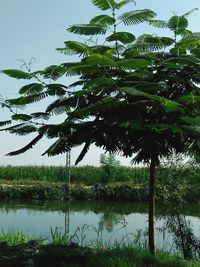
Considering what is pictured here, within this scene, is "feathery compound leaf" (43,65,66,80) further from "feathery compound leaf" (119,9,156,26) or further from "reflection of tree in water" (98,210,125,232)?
"reflection of tree in water" (98,210,125,232)

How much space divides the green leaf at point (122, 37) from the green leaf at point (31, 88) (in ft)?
3.02

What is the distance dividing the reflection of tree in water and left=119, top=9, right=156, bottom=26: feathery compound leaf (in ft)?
39.1

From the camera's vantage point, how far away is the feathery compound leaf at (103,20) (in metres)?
5.37

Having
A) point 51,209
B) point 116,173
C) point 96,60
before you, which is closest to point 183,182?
point 96,60

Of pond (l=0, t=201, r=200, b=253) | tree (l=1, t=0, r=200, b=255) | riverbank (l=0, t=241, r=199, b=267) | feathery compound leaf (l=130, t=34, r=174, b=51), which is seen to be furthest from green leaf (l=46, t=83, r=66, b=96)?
pond (l=0, t=201, r=200, b=253)

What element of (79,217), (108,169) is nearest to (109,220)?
(79,217)

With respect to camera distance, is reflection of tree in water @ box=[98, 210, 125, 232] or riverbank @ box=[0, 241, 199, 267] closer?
riverbank @ box=[0, 241, 199, 267]

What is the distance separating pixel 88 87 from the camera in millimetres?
4883

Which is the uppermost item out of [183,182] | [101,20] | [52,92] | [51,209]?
[101,20]

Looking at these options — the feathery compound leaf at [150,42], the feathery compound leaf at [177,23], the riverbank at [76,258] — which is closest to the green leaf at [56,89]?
the feathery compound leaf at [150,42]

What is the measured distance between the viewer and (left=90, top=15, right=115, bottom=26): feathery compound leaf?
211 inches

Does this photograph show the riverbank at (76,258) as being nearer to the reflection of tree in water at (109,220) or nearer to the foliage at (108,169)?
the reflection of tree in water at (109,220)

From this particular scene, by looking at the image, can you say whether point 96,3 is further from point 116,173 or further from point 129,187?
point 116,173

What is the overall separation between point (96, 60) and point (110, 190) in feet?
74.1
